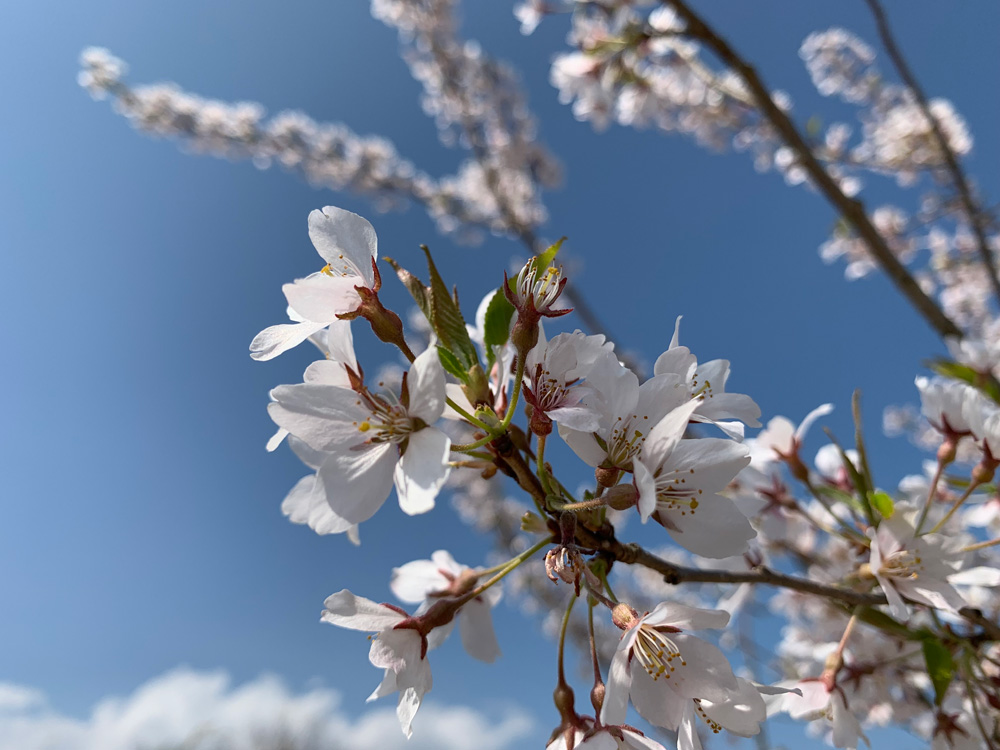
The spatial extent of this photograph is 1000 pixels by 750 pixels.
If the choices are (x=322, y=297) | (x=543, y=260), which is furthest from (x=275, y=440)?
(x=543, y=260)

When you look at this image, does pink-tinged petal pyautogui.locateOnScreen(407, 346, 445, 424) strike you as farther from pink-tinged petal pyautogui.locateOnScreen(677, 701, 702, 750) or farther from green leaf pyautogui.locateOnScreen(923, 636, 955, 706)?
green leaf pyautogui.locateOnScreen(923, 636, 955, 706)

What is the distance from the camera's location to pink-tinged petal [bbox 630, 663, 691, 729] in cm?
71

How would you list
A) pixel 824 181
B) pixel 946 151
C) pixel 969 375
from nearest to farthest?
1. pixel 969 375
2. pixel 824 181
3. pixel 946 151

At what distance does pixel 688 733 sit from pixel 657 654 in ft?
0.30

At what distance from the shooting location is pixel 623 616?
69cm

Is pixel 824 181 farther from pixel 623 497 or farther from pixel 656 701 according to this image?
pixel 656 701

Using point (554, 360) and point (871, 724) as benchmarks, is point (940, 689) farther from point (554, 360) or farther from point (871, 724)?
point (871, 724)

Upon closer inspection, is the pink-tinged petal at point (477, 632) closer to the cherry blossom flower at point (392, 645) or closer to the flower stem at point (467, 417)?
the cherry blossom flower at point (392, 645)

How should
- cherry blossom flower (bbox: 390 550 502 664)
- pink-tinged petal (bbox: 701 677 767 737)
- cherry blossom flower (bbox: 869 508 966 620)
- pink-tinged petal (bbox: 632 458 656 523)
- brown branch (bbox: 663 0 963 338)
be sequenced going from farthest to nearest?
brown branch (bbox: 663 0 963 338) < cherry blossom flower (bbox: 390 550 502 664) < cherry blossom flower (bbox: 869 508 966 620) < pink-tinged petal (bbox: 701 677 767 737) < pink-tinged petal (bbox: 632 458 656 523)

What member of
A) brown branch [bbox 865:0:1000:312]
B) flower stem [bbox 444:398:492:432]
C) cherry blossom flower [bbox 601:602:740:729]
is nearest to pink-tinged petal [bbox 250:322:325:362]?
flower stem [bbox 444:398:492:432]

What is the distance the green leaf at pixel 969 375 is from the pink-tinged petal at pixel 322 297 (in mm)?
1511

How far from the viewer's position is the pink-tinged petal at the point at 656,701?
71 centimetres

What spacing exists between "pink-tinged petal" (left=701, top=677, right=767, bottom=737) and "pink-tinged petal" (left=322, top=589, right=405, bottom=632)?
0.45 metres

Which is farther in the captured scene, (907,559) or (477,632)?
(477,632)
